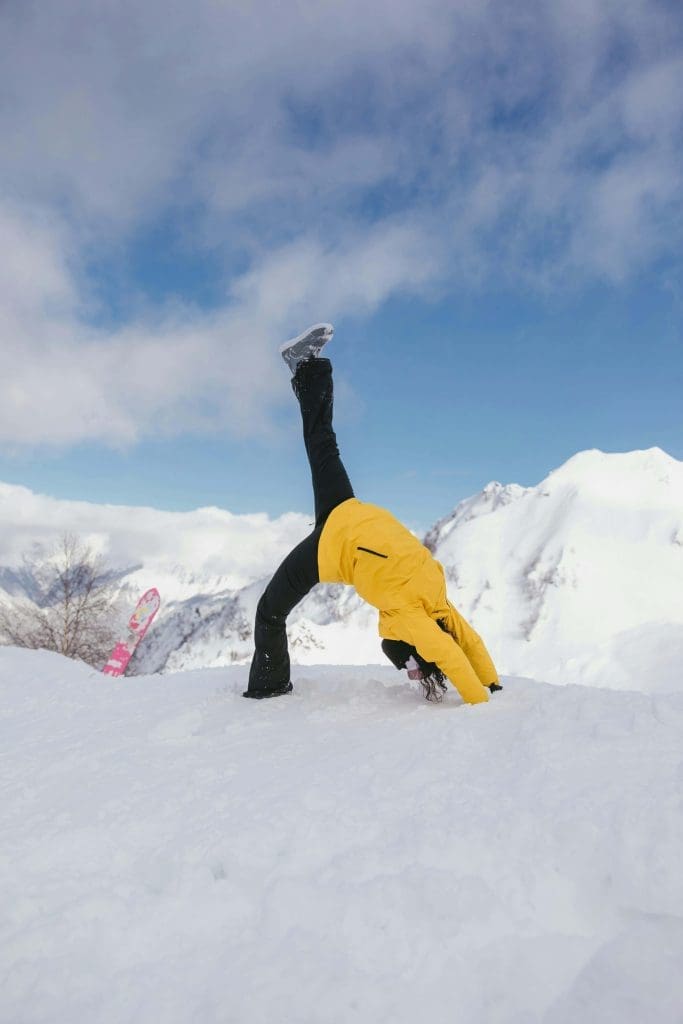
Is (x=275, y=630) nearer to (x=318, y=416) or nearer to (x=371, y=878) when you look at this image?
(x=318, y=416)

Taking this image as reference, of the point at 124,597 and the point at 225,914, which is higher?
the point at 124,597

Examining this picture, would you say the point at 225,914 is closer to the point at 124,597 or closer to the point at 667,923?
the point at 667,923

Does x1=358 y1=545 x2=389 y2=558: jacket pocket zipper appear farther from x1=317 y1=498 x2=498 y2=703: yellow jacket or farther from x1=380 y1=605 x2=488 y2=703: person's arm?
x1=380 y1=605 x2=488 y2=703: person's arm

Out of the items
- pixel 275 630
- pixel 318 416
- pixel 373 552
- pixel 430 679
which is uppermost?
pixel 318 416

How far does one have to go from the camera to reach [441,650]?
4.05 meters

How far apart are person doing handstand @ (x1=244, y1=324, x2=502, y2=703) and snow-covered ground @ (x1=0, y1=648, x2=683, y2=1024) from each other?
0.87 metres

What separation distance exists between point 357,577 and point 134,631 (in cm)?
1808

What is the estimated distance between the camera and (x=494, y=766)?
108 inches

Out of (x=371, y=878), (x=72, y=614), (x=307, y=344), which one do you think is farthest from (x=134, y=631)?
(x=371, y=878)

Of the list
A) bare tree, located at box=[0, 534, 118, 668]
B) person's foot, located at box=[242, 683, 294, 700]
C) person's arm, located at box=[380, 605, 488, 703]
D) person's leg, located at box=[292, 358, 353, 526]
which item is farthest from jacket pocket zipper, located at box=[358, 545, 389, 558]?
bare tree, located at box=[0, 534, 118, 668]

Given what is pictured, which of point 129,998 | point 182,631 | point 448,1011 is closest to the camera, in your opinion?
point 448,1011

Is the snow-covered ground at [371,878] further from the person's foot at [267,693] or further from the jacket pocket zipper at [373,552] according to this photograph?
the person's foot at [267,693]

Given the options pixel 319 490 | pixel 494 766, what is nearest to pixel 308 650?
pixel 319 490

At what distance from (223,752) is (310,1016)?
2.18 metres
